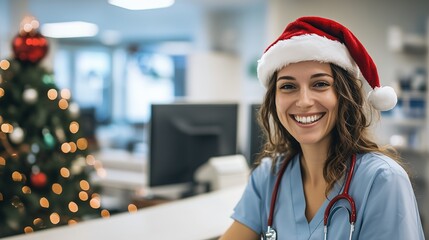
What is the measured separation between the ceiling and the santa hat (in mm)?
5161

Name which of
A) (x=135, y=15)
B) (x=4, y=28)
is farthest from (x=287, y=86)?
(x=4, y=28)

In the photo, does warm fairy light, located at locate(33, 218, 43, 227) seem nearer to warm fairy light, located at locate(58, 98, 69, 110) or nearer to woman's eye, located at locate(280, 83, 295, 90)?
warm fairy light, located at locate(58, 98, 69, 110)

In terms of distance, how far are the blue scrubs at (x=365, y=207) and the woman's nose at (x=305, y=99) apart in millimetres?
198

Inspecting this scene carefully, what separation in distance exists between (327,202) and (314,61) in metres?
0.36

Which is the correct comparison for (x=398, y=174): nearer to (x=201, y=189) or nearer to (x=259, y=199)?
(x=259, y=199)

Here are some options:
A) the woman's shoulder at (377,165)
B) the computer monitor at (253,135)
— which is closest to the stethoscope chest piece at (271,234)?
the woman's shoulder at (377,165)

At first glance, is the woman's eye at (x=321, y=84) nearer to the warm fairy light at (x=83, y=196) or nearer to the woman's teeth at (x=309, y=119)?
the woman's teeth at (x=309, y=119)

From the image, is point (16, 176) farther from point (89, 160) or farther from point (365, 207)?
point (365, 207)

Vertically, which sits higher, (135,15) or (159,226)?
(135,15)

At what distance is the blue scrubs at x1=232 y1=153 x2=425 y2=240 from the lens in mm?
1096

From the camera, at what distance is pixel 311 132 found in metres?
1.24

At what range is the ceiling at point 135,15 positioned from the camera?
672 centimetres

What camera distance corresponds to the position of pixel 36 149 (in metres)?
2.55

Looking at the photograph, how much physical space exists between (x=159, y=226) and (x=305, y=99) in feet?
2.27
